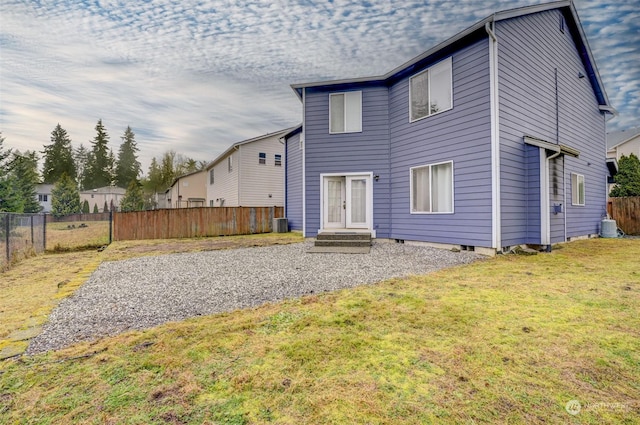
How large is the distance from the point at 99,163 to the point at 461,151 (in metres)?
64.5

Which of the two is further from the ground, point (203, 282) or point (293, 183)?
point (293, 183)

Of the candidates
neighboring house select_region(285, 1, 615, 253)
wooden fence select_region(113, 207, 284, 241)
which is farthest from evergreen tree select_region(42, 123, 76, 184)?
neighboring house select_region(285, 1, 615, 253)

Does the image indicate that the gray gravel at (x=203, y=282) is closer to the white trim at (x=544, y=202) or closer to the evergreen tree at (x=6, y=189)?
the white trim at (x=544, y=202)

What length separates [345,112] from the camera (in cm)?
1045

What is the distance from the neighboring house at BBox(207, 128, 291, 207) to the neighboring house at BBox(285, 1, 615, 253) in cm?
924

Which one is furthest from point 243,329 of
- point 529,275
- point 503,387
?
point 529,275

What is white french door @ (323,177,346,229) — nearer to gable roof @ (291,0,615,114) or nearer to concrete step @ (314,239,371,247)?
concrete step @ (314,239,371,247)

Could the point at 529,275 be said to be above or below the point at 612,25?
below

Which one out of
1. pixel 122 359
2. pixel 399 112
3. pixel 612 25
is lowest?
pixel 122 359

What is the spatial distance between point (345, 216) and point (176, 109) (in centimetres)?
1803

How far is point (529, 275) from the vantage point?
536 centimetres

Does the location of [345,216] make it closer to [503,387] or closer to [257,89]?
[503,387]

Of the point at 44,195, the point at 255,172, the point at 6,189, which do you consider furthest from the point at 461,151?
the point at 44,195

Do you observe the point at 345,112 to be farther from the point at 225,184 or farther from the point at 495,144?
the point at 225,184
